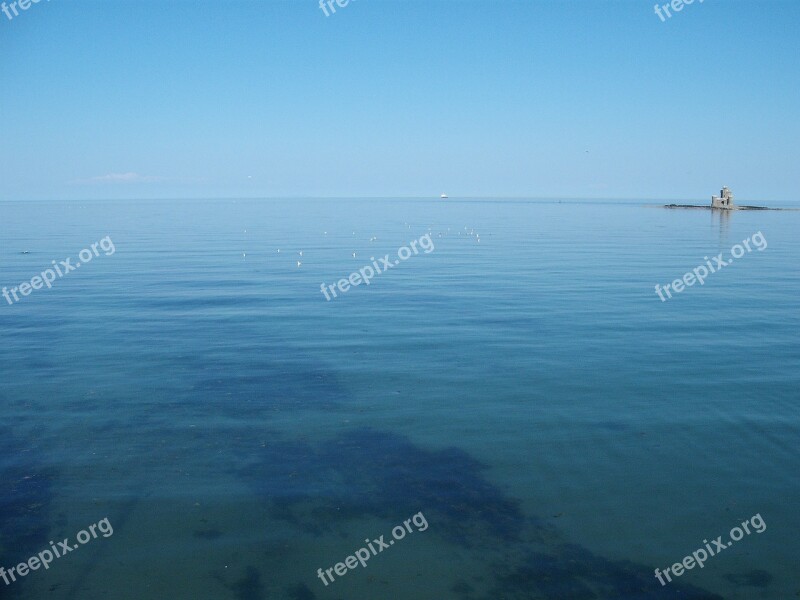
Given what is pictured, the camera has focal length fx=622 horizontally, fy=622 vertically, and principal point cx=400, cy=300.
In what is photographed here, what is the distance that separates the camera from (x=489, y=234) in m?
79.1

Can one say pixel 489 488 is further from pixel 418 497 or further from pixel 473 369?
pixel 473 369

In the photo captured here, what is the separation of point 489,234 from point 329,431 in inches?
2605

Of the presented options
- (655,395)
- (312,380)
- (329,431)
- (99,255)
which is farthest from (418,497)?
(99,255)

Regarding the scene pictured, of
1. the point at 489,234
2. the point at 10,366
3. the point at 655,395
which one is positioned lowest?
the point at 489,234
